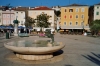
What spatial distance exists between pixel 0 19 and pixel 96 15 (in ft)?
141

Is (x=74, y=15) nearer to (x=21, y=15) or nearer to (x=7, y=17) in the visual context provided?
(x=21, y=15)

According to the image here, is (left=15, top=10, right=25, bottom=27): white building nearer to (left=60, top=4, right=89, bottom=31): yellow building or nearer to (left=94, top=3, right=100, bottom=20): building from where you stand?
(left=60, top=4, right=89, bottom=31): yellow building

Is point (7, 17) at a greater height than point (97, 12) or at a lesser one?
lesser

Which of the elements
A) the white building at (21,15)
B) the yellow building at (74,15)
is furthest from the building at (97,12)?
the white building at (21,15)

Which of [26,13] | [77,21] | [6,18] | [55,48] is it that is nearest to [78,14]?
[77,21]

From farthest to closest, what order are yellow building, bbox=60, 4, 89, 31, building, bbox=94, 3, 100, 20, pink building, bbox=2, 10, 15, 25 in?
1. pink building, bbox=2, 10, 15, 25
2. yellow building, bbox=60, 4, 89, 31
3. building, bbox=94, 3, 100, 20

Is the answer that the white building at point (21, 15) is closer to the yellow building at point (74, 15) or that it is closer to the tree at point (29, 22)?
the tree at point (29, 22)

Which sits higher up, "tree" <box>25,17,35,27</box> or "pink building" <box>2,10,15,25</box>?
"pink building" <box>2,10,15,25</box>

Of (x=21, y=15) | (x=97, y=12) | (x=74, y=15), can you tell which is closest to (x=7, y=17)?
(x=21, y=15)

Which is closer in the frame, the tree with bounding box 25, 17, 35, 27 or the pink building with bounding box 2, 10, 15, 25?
the tree with bounding box 25, 17, 35, 27

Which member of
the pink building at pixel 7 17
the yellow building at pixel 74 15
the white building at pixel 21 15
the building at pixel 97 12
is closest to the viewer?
the building at pixel 97 12

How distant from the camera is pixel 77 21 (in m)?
66.4

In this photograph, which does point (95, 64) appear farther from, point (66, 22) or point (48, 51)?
point (66, 22)

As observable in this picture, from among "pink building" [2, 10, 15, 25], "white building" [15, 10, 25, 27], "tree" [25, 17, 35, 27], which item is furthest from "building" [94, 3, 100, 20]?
"pink building" [2, 10, 15, 25]
